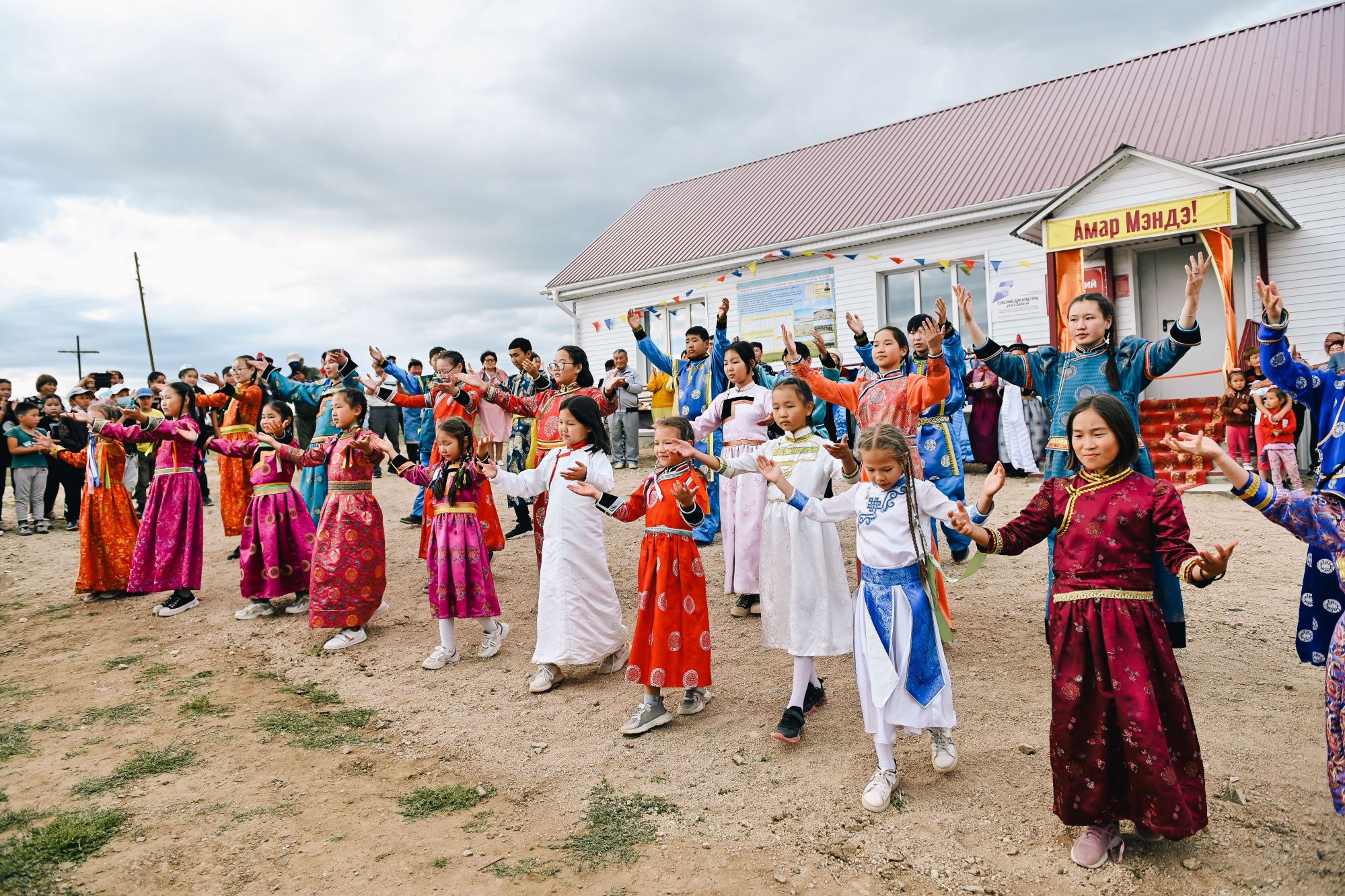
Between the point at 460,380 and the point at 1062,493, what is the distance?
4.18 m

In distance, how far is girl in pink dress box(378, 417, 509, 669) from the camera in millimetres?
5184

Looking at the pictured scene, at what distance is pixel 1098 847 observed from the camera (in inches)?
109

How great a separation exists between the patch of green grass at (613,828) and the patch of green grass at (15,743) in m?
2.94

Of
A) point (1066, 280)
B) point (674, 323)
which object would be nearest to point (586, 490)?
point (1066, 280)

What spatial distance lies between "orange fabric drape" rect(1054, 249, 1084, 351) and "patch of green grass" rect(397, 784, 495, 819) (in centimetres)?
1016

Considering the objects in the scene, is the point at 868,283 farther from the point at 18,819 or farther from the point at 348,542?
the point at 18,819

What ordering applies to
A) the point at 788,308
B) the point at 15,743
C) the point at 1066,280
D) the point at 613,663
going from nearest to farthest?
the point at 15,743 → the point at 613,663 → the point at 1066,280 → the point at 788,308

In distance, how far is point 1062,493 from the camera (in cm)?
298

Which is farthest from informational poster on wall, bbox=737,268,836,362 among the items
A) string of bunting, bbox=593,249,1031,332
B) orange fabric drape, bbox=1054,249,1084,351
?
orange fabric drape, bbox=1054,249,1084,351

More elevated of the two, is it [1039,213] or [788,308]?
[1039,213]

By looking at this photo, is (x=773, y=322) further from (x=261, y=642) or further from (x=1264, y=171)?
(x=261, y=642)

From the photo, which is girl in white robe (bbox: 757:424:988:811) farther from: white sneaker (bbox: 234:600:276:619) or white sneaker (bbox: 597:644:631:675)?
white sneaker (bbox: 234:600:276:619)

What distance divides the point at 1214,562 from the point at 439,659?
4.18 m

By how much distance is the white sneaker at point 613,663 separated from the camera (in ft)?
16.3
